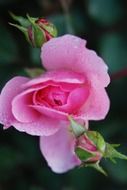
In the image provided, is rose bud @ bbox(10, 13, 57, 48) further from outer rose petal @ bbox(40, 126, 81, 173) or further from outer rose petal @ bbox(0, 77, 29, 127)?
outer rose petal @ bbox(40, 126, 81, 173)

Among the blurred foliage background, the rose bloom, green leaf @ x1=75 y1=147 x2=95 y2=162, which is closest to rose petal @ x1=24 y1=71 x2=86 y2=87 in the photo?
the rose bloom

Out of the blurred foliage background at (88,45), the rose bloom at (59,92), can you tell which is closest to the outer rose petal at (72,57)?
the rose bloom at (59,92)

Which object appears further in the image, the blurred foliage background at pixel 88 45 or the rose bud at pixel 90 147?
the blurred foliage background at pixel 88 45

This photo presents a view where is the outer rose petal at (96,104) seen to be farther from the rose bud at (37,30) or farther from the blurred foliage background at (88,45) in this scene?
the blurred foliage background at (88,45)

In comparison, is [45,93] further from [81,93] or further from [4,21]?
[4,21]

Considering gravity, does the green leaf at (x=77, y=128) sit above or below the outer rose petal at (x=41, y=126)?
above

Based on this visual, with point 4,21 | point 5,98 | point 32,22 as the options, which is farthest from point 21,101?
point 4,21

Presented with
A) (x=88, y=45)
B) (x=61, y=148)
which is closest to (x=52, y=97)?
(x=61, y=148)
